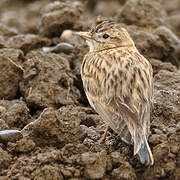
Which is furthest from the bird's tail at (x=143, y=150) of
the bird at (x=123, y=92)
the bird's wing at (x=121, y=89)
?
the bird's wing at (x=121, y=89)

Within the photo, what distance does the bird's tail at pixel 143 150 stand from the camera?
5.10m

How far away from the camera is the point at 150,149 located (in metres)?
5.41

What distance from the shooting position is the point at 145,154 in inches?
202

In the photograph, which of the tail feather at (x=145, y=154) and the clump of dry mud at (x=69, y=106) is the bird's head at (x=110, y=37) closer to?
the clump of dry mud at (x=69, y=106)

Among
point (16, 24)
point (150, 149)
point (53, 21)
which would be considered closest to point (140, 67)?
point (150, 149)

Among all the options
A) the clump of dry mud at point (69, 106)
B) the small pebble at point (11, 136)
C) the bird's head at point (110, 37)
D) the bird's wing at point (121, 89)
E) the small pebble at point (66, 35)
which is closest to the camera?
the clump of dry mud at point (69, 106)

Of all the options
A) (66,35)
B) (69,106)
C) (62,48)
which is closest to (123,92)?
(69,106)

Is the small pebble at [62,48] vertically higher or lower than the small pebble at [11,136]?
lower

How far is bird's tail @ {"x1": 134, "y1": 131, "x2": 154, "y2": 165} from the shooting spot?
16.7ft

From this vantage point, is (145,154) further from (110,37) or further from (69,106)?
(110,37)

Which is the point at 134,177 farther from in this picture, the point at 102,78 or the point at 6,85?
the point at 6,85

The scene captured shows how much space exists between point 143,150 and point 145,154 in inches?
1.8

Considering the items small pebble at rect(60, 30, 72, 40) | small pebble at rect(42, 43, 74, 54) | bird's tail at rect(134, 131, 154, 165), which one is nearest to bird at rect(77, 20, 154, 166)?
bird's tail at rect(134, 131, 154, 165)

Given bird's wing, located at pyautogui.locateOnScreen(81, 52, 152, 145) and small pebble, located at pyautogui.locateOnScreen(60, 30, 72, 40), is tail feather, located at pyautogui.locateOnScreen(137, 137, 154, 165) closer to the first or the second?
bird's wing, located at pyautogui.locateOnScreen(81, 52, 152, 145)
